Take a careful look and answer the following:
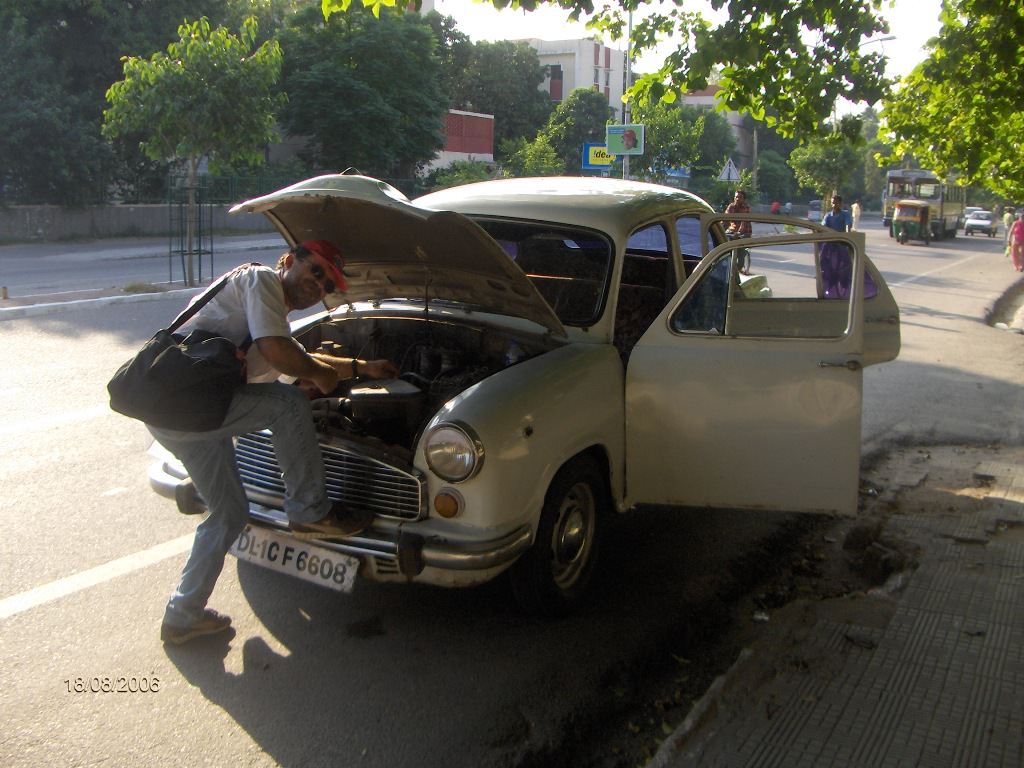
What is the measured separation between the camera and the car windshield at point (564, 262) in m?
5.23

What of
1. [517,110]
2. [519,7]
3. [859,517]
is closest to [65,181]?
[519,7]

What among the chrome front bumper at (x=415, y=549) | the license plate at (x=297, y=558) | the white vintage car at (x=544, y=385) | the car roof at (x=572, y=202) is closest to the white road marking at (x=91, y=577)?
the white vintage car at (x=544, y=385)

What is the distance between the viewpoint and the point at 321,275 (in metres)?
4.00

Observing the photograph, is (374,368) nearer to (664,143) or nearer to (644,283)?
(644,283)

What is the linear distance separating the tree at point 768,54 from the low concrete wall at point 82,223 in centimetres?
2143

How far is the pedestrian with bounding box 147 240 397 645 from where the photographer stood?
3908mm

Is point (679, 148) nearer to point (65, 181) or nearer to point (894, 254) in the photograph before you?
point (894, 254)

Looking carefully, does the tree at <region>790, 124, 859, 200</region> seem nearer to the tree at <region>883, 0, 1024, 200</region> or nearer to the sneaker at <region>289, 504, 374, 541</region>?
the tree at <region>883, 0, 1024, 200</region>

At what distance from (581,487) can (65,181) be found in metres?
27.5

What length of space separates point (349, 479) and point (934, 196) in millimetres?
49480

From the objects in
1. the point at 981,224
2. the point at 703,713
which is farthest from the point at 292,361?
the point at 981,224

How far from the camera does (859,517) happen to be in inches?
242

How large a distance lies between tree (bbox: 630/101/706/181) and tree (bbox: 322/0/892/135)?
27973mm
